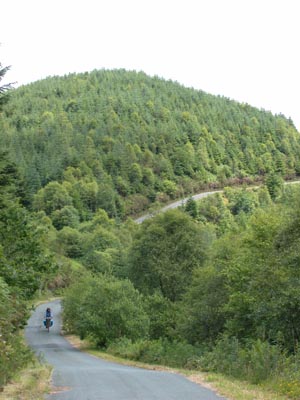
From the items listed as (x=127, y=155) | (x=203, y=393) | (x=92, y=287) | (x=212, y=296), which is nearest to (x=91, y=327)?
(x=92, y=287)

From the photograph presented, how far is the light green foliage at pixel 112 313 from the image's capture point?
38.4m

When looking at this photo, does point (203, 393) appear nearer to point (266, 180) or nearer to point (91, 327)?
point (91, 327)

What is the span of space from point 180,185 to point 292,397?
6589 inches

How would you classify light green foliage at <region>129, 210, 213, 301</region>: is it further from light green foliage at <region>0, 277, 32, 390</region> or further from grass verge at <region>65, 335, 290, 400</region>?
light green foliage at <region>0, 277, 32, 390</region>

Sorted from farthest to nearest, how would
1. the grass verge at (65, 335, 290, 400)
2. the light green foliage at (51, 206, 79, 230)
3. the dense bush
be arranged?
1. the light green foliage at (51, 206, 79, 230)
2. the dense bush
3. the grass verge at (65, 335, 290, 400)

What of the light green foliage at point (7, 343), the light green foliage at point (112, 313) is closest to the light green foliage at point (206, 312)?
the light green foliage at point (112, 313)

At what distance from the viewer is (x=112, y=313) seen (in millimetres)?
38812

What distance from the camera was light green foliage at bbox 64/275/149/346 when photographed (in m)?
38.4

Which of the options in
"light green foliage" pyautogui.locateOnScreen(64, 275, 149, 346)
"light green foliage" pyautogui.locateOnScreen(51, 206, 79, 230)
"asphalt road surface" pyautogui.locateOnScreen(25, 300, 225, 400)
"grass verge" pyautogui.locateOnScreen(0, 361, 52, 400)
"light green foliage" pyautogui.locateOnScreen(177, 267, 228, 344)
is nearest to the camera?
"grass verge" pyautogui.locateOnScreen(0, 361, 52, 400)

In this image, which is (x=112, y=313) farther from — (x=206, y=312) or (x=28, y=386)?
(x=28, y=386)

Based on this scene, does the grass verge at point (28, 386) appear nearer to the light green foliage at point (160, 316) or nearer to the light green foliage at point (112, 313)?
the light green foliage at point (112, 313)

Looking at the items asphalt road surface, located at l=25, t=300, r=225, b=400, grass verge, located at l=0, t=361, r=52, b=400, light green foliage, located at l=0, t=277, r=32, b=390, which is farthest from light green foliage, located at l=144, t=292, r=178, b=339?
light green foliage, located at l=0, t=277, r=32, b=390

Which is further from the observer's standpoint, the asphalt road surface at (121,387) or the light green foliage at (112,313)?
the light green foliage at (112,313)

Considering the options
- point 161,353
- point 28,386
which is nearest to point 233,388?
point 28,386
